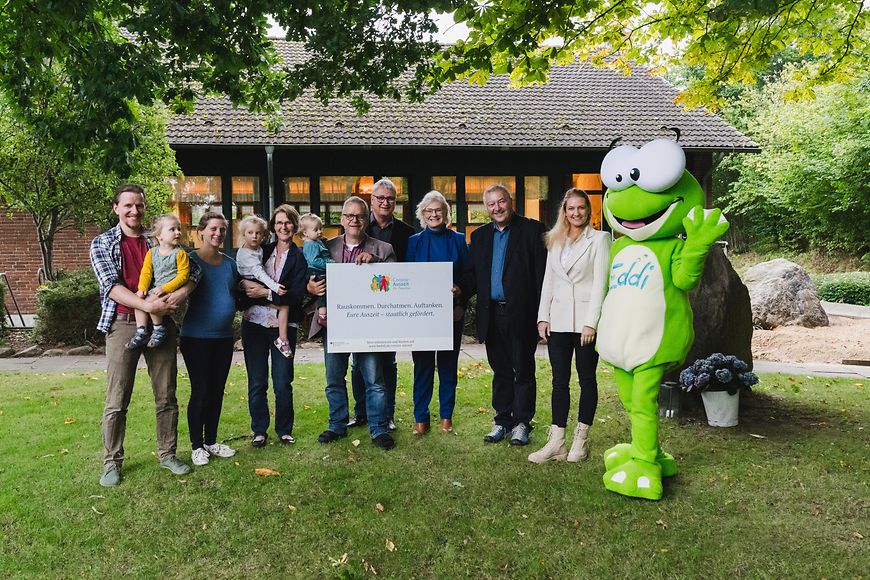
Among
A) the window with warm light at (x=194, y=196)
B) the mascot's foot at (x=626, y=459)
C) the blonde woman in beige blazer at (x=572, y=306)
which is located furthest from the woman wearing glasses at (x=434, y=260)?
the window with warm light at (x=194, y=196)

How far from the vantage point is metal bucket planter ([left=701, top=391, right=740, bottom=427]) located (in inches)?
225

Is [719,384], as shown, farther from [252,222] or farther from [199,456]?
[199,456]

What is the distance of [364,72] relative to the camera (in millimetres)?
5078

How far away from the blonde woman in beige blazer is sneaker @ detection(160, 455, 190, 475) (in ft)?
8.05

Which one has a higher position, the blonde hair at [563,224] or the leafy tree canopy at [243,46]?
the leafy tree canopy at [243,46]

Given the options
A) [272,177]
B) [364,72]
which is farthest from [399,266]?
[272,177]

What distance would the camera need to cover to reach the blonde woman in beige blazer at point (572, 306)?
455 cm

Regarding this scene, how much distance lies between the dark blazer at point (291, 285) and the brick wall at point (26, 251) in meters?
12.2

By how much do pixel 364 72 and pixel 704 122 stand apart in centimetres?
1271

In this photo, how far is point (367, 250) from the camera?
5.16 meters

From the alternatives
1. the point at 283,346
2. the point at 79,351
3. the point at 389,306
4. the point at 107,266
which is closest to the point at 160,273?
the point at 107,266

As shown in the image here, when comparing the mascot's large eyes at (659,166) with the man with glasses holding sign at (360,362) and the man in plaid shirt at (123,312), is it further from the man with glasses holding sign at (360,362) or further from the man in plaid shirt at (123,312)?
the man in plaid shirt at (123,312)

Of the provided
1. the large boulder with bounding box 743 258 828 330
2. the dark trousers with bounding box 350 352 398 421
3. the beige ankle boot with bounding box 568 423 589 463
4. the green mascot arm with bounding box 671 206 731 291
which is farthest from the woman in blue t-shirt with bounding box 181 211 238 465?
the large boulder with bounding box 743 258 828 330

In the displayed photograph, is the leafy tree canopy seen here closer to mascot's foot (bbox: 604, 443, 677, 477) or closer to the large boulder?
mascot's foot (bbox: 604, 443, 677, 477)
